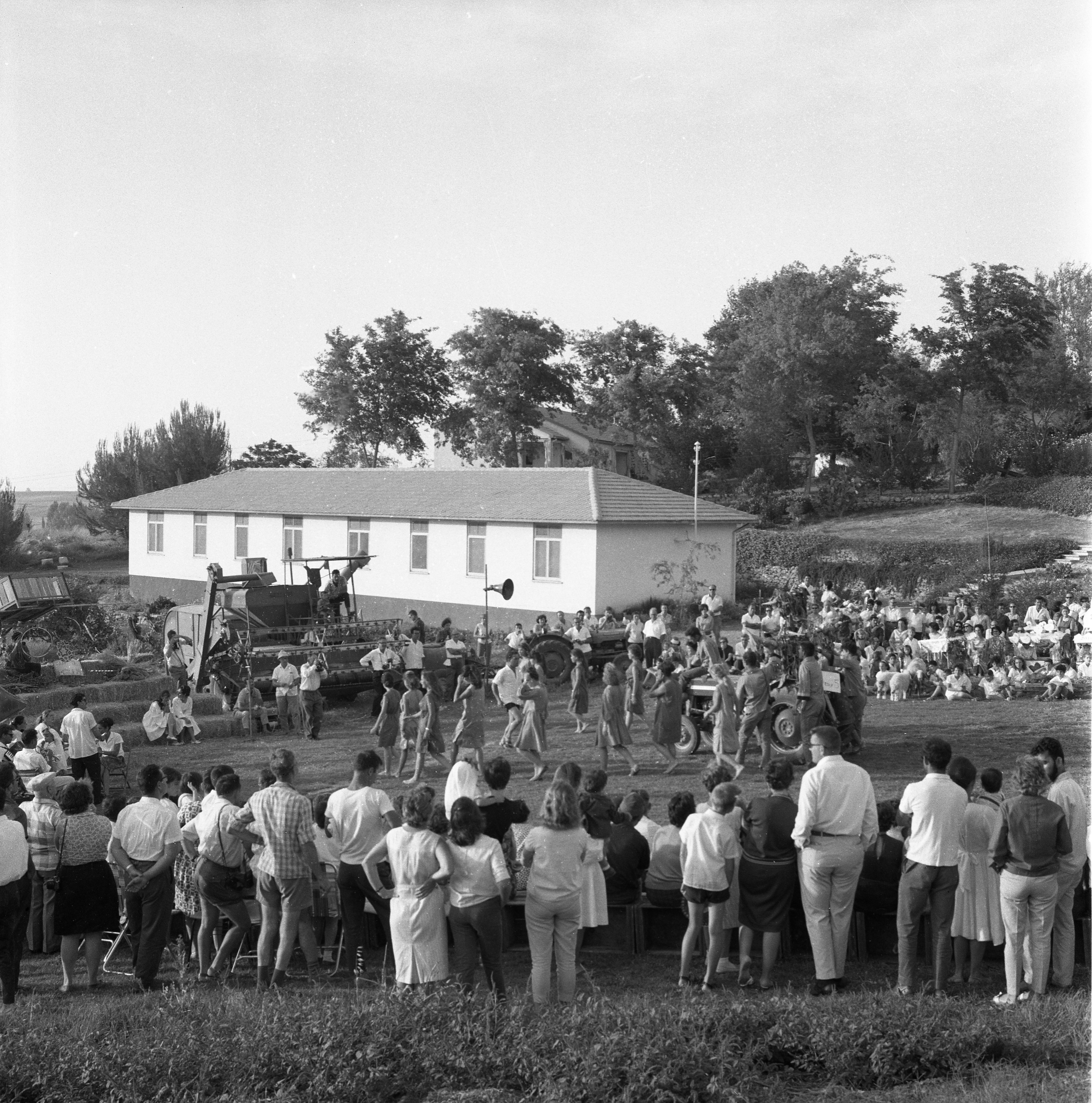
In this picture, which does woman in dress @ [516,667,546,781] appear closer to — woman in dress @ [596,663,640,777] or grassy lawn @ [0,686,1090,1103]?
woman in dress @ [596,663,640,777]

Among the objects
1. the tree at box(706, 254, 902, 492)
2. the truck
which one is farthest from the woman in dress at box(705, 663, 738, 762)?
the tree at box(706, 254, 902, 492)

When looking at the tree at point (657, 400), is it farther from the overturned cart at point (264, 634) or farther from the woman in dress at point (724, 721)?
the woman in dress at point (724, 721)

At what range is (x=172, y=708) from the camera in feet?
59.5

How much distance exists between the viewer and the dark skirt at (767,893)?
7859 millimetres

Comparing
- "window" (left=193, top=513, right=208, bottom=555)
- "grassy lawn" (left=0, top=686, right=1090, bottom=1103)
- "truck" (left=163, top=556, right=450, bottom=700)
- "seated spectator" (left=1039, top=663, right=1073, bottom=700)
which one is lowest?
"grassy lawn" (left=0, top=686, right=1090, bottom=1103)

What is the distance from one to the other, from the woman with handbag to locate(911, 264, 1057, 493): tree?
45512 millimetres

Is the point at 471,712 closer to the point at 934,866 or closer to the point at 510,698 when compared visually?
the point at 510,698

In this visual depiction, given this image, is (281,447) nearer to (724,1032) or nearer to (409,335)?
(409,335)

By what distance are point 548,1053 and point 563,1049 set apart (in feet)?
0.28

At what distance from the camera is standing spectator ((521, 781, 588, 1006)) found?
7340mm

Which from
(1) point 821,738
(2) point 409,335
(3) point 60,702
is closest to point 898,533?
(2) point 409,335

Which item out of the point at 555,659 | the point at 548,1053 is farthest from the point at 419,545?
the point at 548,1053

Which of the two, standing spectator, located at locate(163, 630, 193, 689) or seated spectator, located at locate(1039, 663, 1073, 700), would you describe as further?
standing spectator, located at locate(163, 630, 193, 689)

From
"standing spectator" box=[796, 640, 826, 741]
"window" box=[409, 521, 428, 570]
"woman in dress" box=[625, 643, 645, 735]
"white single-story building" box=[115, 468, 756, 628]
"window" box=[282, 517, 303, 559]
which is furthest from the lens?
"window" box=[282, 517, 303, 559]
